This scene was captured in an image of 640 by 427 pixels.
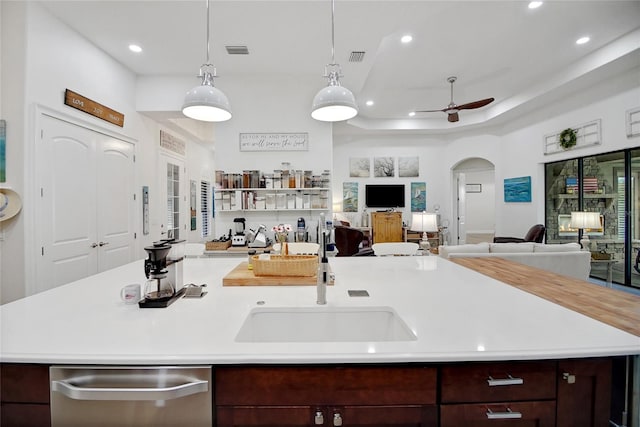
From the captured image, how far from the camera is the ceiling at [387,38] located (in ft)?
9.50

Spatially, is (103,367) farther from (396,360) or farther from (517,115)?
(517,115)

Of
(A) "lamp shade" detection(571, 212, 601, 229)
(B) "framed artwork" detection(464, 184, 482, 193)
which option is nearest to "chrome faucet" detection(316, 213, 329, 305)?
(A) "lamp shade" detection(571, 212, 601, 229)

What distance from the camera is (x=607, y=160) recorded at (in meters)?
4.63

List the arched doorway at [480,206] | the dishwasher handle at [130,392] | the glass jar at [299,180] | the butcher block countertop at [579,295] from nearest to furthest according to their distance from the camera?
the dishwasher handle at [130,392]
the butcher block countertop at [579,295]
the glass jar at [299,180]
the arched doorway at [480,206]

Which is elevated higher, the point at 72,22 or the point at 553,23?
the point at 553,23

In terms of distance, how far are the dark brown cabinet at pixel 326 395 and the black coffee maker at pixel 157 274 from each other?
0.63 meters

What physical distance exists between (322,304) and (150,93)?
14.6 feet

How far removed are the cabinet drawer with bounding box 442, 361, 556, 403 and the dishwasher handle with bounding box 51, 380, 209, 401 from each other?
76 centimetres

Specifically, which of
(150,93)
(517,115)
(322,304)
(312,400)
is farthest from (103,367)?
(517,115)

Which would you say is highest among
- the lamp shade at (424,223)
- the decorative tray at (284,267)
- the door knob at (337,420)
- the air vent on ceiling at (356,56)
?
the air vent on ceiling at (356,56)

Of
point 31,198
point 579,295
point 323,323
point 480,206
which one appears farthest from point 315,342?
point 480,206

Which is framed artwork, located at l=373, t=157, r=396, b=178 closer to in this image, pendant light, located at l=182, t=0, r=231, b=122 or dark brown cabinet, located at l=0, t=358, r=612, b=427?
pendant light, located at l=182, t=0, r=231, b=122

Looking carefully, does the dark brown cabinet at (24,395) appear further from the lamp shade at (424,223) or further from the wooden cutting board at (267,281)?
the lamp shade at (424,223)

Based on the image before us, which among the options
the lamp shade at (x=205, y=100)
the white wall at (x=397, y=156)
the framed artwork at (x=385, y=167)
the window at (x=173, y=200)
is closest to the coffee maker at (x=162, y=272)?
the lamp shade at (x=205, y=100)
